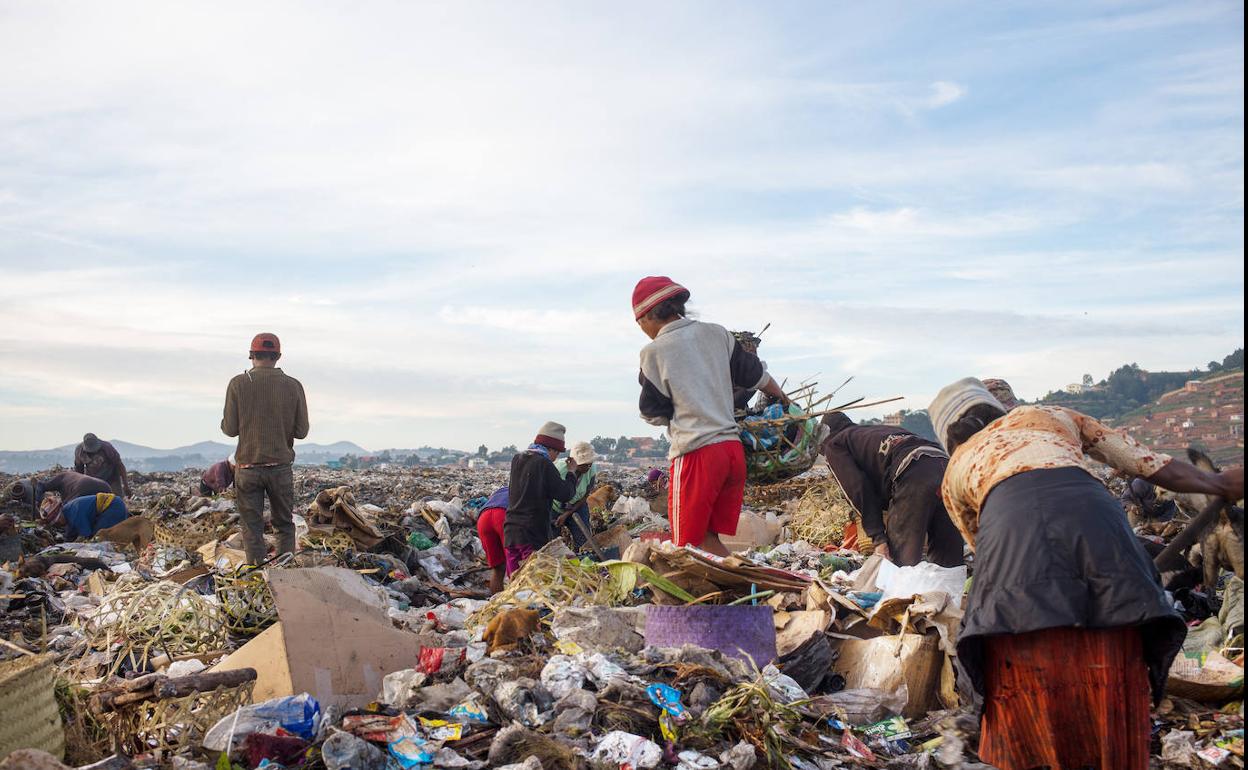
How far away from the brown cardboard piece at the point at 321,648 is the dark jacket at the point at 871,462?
254cm

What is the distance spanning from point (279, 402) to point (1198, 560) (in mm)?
5743

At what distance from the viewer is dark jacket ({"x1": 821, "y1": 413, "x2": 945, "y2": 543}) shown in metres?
5.24

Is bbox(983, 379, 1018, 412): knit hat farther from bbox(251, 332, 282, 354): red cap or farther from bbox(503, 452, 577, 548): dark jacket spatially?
bbox(251, 332, 282, 354): red cap

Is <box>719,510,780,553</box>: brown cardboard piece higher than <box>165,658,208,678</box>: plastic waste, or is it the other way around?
<box>165,658,208,678</box>: plastic waste

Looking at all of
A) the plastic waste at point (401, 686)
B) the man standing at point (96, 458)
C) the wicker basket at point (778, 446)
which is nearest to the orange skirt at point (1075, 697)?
the plastic waste at point (401, 686)

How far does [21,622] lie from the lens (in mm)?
6094

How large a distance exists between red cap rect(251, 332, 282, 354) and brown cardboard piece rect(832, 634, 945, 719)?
482cm

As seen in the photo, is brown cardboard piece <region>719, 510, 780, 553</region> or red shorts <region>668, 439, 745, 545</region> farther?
brown cardboard piece <region>719, 510, 780, 553</region>

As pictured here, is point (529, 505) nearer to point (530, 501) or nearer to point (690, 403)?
point (530, 501)

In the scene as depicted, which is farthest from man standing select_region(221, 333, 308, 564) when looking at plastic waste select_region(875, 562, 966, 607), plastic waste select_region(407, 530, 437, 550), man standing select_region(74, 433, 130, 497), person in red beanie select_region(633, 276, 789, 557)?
man standing select_region(74, 433, 130, 497)

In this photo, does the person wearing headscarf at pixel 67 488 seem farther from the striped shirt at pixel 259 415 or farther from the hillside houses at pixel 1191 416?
the hillside houses at pixel 1191 416

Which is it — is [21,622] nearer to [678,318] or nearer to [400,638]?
[400,638]

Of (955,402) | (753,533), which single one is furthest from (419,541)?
(955,402)

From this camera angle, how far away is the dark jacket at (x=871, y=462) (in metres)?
5.24
